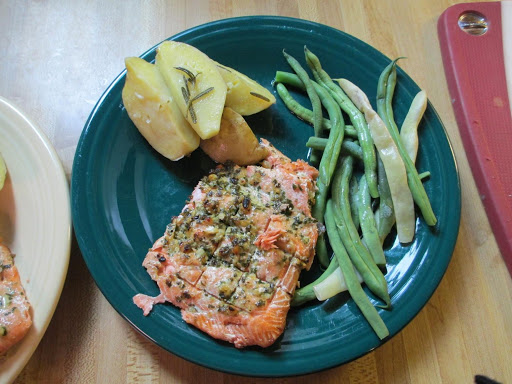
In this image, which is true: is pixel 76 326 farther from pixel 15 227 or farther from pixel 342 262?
pixel 342 262

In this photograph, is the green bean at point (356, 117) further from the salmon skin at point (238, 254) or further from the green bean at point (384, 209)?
the salmon skin at point (238, 254)

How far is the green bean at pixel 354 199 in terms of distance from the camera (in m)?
2.50

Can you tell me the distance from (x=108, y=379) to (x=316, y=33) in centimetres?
240

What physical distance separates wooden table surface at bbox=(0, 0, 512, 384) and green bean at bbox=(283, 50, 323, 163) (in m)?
0.64

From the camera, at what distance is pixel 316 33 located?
290 cm

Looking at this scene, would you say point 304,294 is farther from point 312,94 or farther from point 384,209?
point 312,94

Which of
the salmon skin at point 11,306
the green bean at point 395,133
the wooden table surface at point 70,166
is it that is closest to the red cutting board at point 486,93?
the wooden table surface at point 70,166

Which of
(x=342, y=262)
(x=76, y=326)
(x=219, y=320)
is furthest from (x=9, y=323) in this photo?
(x=342, y=262)

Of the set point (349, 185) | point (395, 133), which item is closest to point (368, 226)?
point (349, 185)

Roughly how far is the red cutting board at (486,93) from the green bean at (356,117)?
84 centimetres

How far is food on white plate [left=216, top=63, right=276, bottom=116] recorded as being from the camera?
2523 millimetres

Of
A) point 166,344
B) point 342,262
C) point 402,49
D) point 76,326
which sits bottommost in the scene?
point 76,326

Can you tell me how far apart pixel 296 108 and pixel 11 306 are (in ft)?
6.22

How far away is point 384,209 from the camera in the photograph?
248 centimetres
